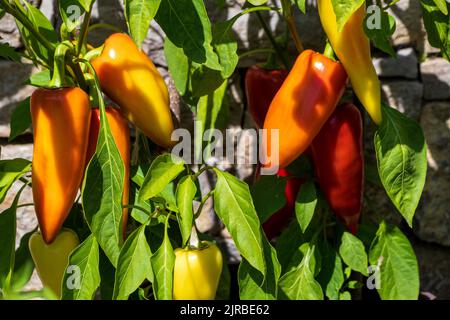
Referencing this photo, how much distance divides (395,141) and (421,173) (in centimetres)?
7

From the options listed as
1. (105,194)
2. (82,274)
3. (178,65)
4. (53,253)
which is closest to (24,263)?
(53,253)

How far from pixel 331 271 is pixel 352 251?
7 cm

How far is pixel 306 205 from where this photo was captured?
1.18m

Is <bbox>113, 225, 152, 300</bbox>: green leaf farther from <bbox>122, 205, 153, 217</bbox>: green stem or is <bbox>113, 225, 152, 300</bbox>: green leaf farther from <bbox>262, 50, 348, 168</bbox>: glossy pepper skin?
<bbox>262, 50, 348, 168</bbox>: glossy pepper skin

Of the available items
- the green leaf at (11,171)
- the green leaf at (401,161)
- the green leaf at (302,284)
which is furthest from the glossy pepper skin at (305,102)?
the green leaf at (11,171)

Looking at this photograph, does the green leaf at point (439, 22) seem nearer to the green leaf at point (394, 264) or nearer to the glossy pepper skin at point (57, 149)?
the green leaf at point (394, 264)

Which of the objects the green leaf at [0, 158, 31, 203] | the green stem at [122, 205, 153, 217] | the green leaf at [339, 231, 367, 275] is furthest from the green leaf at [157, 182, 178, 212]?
the green leaf at [339, 231, 367, 275]

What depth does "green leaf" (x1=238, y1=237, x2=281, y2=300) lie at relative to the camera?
3.59 ft

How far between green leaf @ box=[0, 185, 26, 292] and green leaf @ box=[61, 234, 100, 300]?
0.11 meters

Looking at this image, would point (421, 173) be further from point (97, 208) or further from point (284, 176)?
point (97, 208)

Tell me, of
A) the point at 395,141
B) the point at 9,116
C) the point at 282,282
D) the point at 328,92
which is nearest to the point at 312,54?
the point at 328,92

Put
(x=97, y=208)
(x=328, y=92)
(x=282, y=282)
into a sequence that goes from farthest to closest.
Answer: (x=282, y=282), (x=328, y=92), (x=97, y=208)

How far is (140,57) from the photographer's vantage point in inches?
43.5

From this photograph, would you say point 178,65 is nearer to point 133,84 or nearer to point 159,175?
point 133,84
